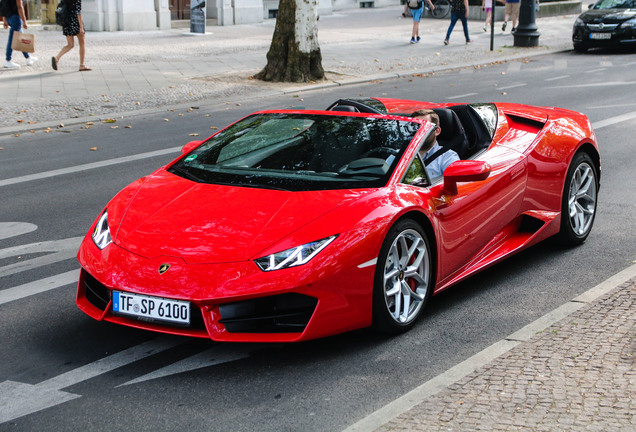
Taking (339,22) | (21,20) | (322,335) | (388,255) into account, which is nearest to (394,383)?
(322,335)

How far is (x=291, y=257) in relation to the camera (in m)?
4.71

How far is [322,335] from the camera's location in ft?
15.7

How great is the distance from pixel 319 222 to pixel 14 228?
3822mm

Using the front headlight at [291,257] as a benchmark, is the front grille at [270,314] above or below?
below

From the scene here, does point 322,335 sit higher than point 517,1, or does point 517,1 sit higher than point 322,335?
point 517,1

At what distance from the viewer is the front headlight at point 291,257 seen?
15.4 feet

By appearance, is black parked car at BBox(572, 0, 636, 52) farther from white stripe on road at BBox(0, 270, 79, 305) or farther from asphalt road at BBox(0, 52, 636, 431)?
white stripe on road at BBox(0, 270, 79, 305)

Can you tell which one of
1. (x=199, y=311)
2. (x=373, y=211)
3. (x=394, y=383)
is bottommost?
(x=394, y=383)

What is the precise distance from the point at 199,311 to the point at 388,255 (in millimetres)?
1122

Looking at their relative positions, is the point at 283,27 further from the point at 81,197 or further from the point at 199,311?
the point at 199,311

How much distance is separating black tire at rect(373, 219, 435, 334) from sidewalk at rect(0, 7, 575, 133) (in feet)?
30.1

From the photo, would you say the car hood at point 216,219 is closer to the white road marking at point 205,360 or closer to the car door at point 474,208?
the white road marking at point 205,360

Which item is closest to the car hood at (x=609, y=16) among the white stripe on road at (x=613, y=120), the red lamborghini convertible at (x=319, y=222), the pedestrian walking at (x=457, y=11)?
the pedestrian walking at (x=457, y=11)

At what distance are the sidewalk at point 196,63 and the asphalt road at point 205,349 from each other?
18.6 ft
